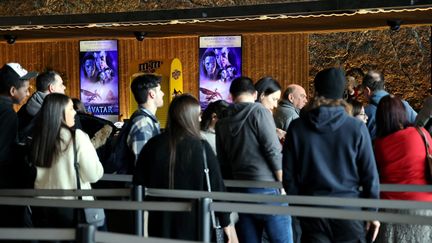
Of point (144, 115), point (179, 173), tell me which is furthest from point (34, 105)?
point (179, 173)

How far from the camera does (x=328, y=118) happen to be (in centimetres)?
452

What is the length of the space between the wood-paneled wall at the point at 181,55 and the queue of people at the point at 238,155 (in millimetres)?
6342

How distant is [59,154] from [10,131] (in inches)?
26.2

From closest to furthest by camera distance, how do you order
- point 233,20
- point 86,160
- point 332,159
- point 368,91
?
point 332,159 → point 86,160 → point 368,91 → point 233,20

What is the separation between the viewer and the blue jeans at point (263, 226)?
5.64m

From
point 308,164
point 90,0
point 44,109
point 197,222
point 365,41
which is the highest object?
point 90,0

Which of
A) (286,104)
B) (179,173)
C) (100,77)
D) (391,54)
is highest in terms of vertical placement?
(391,54)

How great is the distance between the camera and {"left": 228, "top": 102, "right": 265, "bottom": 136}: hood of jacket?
18.7 feet

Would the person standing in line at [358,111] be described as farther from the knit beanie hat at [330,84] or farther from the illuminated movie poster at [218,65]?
the illuminated movie poster at [218,65]

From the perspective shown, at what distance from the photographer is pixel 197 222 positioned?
4438mm

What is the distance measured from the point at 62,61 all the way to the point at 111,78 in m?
1.12

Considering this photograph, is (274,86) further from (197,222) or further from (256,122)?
(197,222)

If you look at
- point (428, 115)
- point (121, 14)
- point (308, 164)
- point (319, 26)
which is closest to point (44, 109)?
point (308, 164)

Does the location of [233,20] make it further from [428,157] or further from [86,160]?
[86,160]
